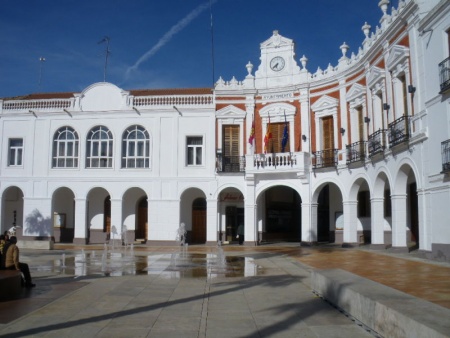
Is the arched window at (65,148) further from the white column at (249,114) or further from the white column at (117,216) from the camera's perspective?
the white column at (249,114)

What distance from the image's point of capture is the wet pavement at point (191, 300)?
22.6ft

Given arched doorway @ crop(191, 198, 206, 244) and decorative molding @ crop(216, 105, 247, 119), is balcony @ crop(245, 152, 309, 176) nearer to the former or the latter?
decorative molding @ crop(216, 105, 247, 119)

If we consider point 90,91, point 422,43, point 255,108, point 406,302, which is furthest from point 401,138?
point 90,91

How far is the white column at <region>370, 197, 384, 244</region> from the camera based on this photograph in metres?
21.2

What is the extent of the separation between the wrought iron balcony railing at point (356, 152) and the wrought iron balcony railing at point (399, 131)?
3233mm

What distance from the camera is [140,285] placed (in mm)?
10945

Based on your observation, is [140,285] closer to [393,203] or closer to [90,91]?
[393,203]

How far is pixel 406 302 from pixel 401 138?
13226 millimetres

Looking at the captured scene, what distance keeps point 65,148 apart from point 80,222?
15.1 ft

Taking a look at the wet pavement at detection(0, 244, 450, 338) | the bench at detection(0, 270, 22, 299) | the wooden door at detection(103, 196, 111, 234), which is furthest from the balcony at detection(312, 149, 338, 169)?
the bench at detection(0, 270, 22, 299)

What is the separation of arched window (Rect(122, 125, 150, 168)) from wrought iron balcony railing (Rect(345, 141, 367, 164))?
38.3ft

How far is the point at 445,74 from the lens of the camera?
15.4 m

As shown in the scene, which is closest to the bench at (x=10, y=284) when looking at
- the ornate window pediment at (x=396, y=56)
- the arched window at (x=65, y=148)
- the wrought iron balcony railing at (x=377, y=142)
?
the wrought iron balcony railing at (x=377, y=142)

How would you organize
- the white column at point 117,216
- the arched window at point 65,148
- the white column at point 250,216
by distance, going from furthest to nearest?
the arched window at point 65,148
the white column at point 117,216
the white column at point 250,216
